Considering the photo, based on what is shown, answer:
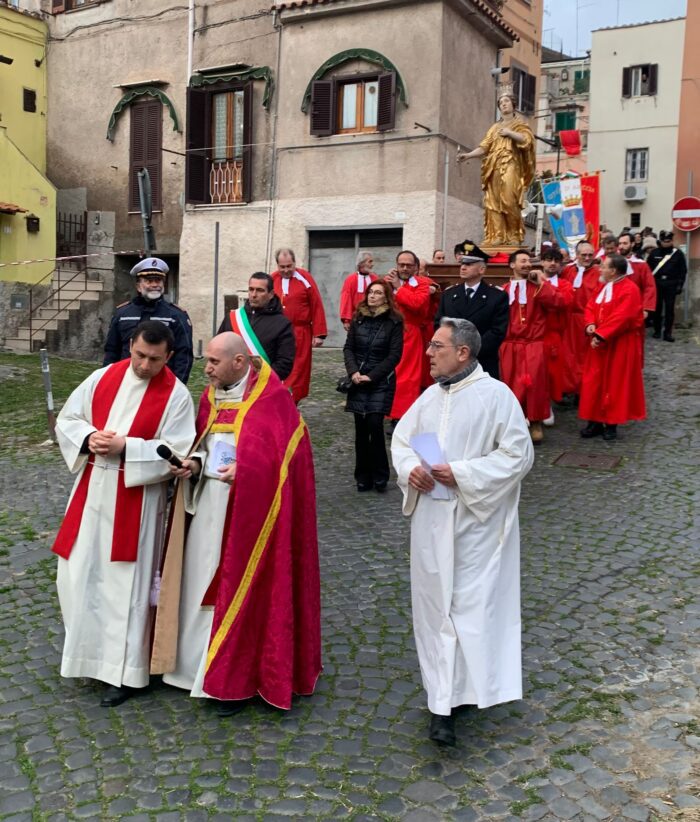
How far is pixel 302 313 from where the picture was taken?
32.4ft

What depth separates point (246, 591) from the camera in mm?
4125

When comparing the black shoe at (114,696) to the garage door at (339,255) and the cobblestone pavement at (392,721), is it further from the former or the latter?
the garage door at (339,255)

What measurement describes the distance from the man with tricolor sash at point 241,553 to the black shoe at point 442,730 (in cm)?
69

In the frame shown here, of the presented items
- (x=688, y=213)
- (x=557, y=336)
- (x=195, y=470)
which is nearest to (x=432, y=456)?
(x=195, y=470)

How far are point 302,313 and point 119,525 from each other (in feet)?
19.2

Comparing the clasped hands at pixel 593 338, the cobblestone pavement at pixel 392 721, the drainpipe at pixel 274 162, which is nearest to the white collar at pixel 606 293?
the clasped hands at pixel 593 338

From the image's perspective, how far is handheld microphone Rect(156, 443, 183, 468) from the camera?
13.6ft

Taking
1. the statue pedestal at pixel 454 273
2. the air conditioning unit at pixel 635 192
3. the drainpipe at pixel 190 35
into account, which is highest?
the drainpipe at pixel 190 35

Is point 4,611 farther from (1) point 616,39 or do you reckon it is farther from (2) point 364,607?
(1) point 616,39

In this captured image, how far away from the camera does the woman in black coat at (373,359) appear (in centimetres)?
776

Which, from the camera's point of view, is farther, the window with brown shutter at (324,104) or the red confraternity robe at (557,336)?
the window with brown shutter at (324,104)

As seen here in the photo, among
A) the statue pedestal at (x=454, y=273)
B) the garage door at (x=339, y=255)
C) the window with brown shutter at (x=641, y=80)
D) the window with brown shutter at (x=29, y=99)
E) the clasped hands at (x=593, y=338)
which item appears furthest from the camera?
the window with brown shutter at (x=641, y=80)

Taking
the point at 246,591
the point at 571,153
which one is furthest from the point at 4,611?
the point at 571,153

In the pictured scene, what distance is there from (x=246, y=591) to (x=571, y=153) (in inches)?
922
